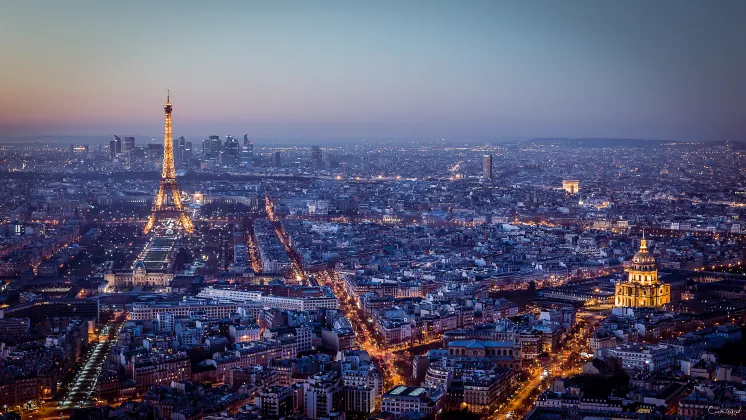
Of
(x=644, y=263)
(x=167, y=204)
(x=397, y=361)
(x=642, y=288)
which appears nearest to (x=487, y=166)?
(x=167, y=204)

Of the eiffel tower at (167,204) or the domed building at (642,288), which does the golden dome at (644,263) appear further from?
the eiffel tower at (167,204)

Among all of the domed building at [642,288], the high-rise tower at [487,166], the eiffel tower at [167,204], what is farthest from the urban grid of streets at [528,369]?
the high-rise tower at [487,166]

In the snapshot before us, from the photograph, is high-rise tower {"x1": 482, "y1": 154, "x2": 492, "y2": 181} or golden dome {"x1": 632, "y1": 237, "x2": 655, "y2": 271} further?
high-rise tower {"x1": 482, "y1": 154, "x2": 492, "y2": 181}

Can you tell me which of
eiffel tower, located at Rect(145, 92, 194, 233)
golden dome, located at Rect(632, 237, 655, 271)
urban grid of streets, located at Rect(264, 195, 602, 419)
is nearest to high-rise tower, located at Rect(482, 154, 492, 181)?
eiffel tower, located at Rect(145, 92, 194, 233)

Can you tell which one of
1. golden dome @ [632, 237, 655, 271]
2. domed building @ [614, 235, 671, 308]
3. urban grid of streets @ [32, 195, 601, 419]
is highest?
golden dome @ [632, 237, 655, 271]

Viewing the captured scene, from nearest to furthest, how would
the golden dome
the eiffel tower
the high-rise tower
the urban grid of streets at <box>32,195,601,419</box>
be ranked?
the urban grid of streets at <box>32,195,601,419</box>
the golden dome
the eiffel tower
the high-rise tower

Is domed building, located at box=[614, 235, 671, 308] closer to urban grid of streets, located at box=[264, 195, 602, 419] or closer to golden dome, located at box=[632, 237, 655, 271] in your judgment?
golden dome, located at box=[632, 237, 655, 271]

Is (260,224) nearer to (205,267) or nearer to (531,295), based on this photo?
(205,267)
